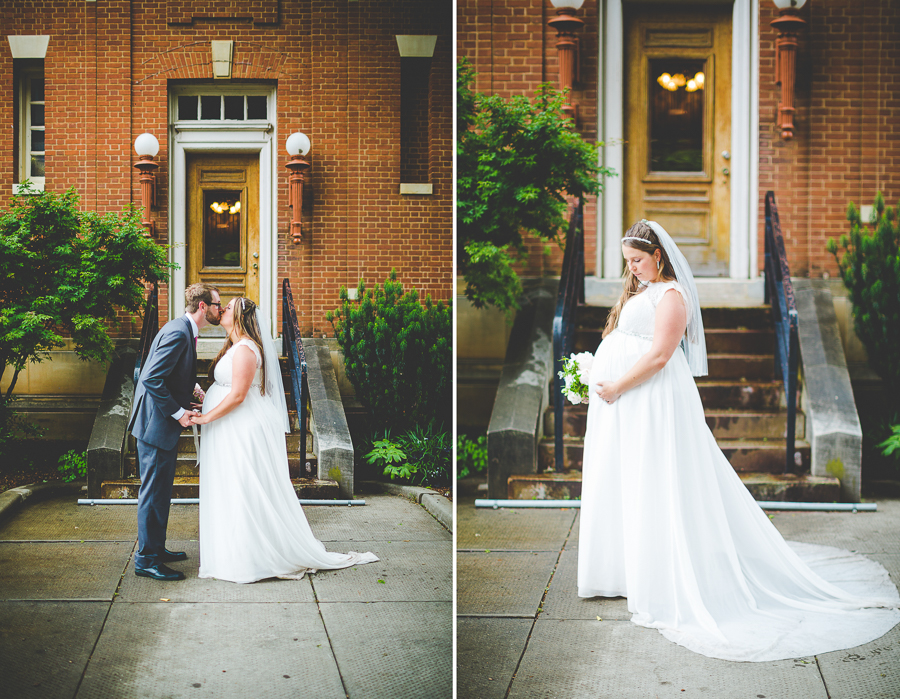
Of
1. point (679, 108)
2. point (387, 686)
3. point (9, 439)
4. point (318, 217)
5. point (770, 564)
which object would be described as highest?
point (679, 108)

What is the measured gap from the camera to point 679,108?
432 centimetres

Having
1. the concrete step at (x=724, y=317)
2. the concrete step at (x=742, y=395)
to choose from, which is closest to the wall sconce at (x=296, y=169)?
the concrete step at (x=724, y=317)

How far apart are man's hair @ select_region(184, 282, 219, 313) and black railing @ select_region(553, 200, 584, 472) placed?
6.63 feet

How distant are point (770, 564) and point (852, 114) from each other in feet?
10.0

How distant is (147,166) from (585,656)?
2.41 m

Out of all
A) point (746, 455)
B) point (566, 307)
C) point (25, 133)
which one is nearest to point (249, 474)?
point (25, 133)

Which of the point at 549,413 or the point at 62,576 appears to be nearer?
the point at 62,576

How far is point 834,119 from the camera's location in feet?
15.0

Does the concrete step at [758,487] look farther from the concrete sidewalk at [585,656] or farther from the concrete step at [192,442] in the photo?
the concrete step at [192,442]

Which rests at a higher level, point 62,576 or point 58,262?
point 58,262

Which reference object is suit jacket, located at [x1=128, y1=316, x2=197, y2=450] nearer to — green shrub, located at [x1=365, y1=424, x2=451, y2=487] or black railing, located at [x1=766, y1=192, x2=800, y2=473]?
green shrub, located at [x1=365, y1=424, x2=451, y2=487]

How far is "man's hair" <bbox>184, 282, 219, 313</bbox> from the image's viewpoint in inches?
108

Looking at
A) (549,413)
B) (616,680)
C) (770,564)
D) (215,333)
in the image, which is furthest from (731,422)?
(215,333)

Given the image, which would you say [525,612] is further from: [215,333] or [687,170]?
[687,170]
